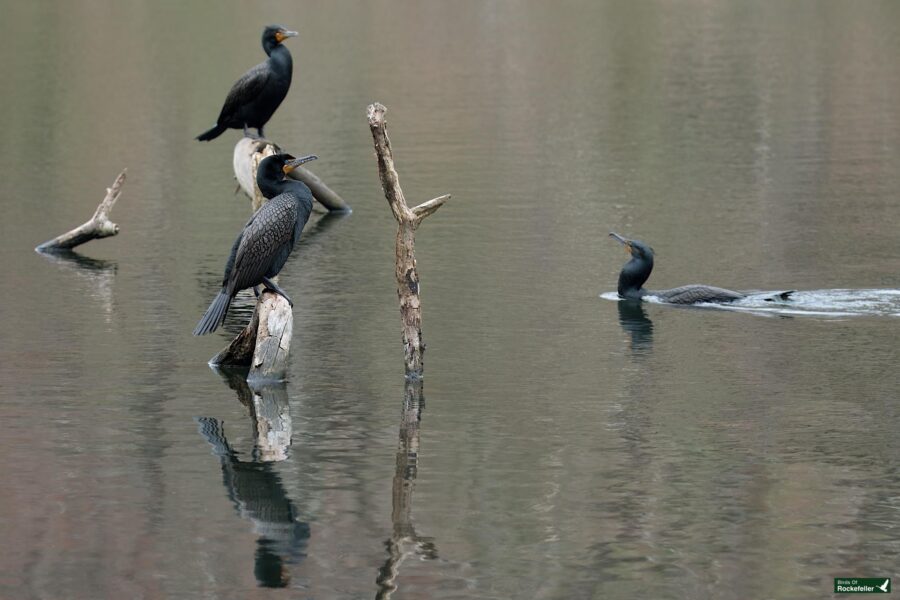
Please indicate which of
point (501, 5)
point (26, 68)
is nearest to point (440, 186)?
point (26, 68)

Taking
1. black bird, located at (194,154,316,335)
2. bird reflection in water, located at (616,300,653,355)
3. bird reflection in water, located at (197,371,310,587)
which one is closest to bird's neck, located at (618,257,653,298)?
bird reflection in water, located at (616,300,653,355)

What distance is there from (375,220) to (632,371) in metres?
9.67

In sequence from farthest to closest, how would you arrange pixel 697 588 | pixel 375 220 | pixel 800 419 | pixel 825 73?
pixel 825 73 < pixel 375 220 < pixel 800 419 < pixel 697 588

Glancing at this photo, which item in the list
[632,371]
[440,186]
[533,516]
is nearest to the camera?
[533,516]

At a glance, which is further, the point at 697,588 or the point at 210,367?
the point at 210,367

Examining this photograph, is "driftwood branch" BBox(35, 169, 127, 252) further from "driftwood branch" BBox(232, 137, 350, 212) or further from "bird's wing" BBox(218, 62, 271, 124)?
"bird's wing" BBox(218, 62, 271, 124)

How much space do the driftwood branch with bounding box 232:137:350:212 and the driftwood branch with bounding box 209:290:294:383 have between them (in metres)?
3.50

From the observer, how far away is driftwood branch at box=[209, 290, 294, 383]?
13.7 m

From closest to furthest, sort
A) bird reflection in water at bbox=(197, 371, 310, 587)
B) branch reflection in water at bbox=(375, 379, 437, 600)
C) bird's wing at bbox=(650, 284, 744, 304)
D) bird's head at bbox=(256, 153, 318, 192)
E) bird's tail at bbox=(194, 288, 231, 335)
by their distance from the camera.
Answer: branch reflection in water at bbox=(375, 379, 437, 600) → bird reflection in water at bbox=(197, 371, 310, 587) → bird's tail at bbox=(194, 288, 231, 335) → bird's head at bbox=(256, 153, 318, 192) → bird's wing at bbox=(650, 284, 744, 304)

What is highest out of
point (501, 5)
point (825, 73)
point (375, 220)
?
point (501, 5)

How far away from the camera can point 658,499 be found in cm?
1067

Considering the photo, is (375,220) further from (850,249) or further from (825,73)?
(825,73)

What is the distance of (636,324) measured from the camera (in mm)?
16344

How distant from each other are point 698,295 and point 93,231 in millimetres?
7708
